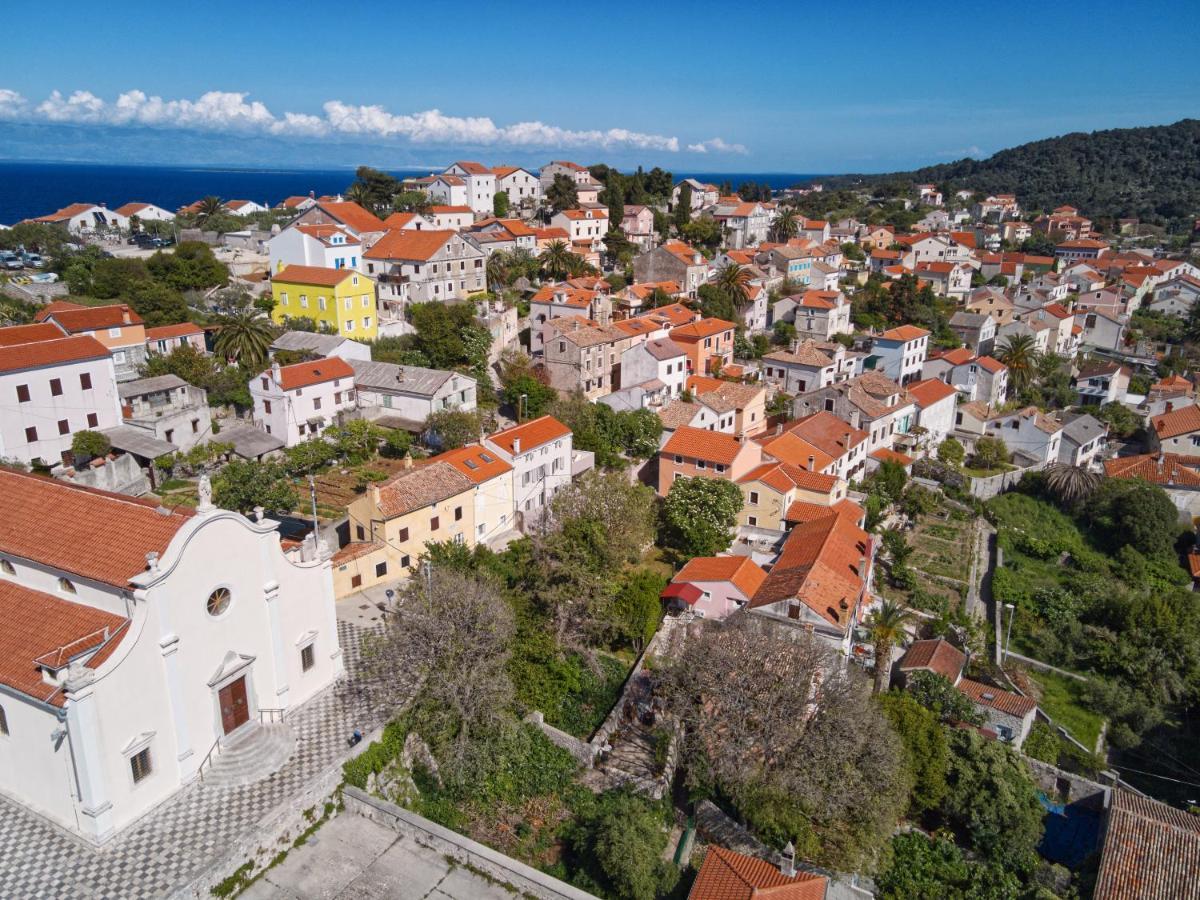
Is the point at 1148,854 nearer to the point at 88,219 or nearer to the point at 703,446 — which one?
the point at 703,446

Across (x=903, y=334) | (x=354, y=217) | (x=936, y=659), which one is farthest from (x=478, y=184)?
(x=936, y=659)

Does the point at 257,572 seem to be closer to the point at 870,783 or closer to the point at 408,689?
the point at 408,689

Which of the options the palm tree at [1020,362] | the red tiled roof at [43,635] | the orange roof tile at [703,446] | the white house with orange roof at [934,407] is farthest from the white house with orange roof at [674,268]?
the red tiled roof at [43,635]

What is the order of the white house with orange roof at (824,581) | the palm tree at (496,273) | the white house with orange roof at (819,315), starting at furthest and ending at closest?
the white house with orange roof at (819,315) → the palm tree at (496,273) → the white house with orange roof at (824,581)

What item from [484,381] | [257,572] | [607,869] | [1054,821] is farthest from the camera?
[484,381]

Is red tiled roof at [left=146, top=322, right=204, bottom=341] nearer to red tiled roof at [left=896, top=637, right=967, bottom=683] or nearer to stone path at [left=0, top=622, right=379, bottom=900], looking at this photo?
stone path at [left=0, top=622, right=379, bottom=900]

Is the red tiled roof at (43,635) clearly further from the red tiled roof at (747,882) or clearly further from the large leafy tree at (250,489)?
the red tiled roof at (747,882)

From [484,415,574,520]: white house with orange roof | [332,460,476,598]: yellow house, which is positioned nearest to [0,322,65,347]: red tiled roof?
[332,460,476,598]: yellow house

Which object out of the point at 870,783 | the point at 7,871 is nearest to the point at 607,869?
the point at 870,783
